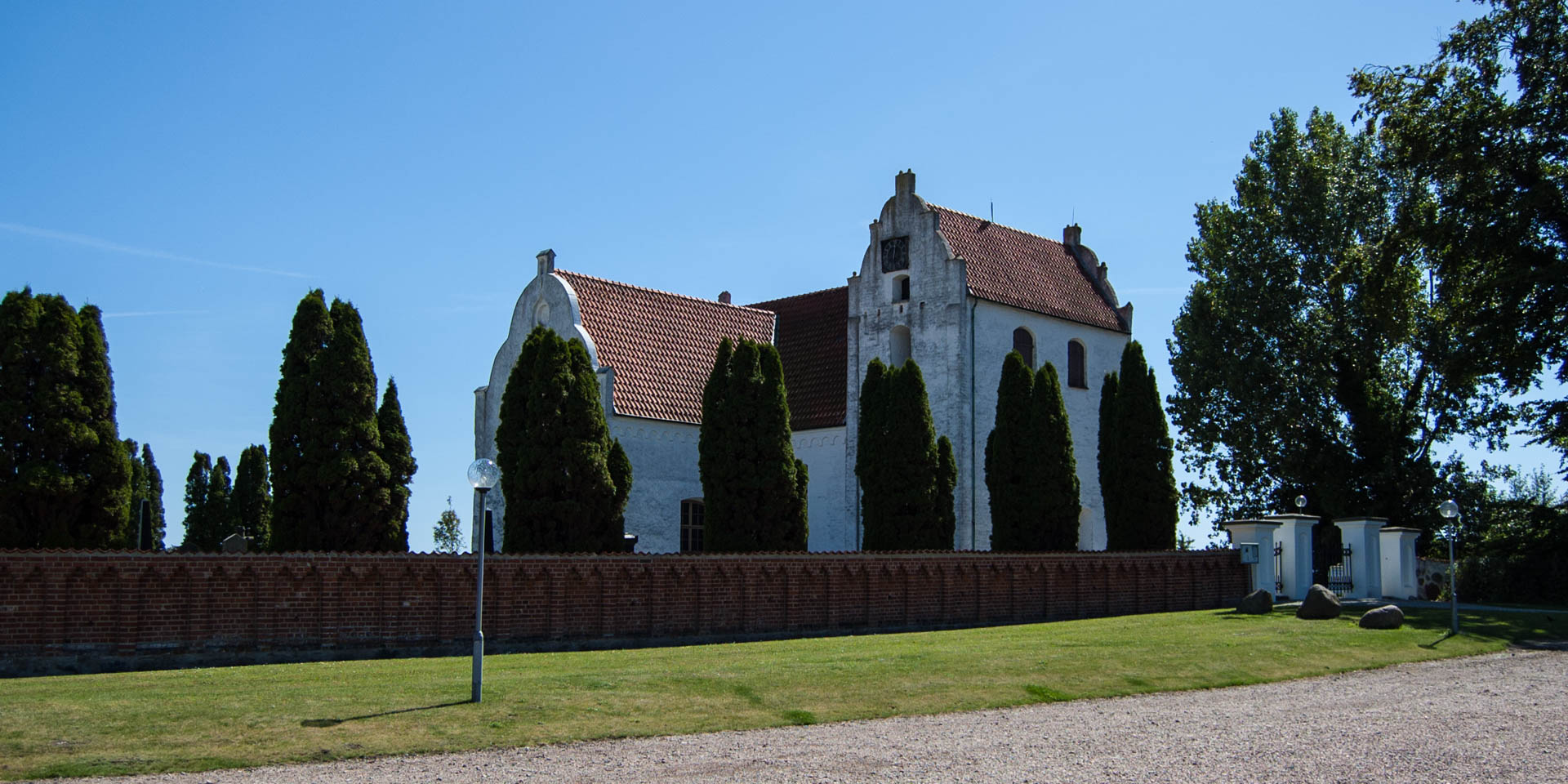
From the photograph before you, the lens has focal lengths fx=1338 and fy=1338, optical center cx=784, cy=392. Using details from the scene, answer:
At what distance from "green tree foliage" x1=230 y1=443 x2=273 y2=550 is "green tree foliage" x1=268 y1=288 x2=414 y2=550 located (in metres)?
33.1

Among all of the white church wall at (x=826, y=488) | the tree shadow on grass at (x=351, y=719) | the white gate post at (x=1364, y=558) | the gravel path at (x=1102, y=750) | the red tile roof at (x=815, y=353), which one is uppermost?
the red tile roof at (x=815, y=353)

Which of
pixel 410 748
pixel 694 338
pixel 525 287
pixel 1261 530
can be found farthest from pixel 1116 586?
pixel 410 748

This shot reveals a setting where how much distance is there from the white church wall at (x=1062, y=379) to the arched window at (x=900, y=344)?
2.42 m

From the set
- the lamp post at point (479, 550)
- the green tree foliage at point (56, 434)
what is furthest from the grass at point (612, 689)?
the green tree foliage at point (56, 434)

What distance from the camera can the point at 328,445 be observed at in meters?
23.2

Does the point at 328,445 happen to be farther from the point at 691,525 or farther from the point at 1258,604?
the point at 1258,604

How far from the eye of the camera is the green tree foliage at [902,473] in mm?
29844

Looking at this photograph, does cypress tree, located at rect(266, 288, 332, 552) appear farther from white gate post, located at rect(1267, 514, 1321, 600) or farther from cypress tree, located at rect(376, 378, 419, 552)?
white gate post, located at rect(1267, 514, 1321, 600)

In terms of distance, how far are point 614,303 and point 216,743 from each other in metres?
26.3

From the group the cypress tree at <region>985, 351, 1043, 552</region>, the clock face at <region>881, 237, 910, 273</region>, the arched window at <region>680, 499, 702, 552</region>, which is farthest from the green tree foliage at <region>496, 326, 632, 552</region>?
the clock face at <region>881, 237, 910, 273</region>

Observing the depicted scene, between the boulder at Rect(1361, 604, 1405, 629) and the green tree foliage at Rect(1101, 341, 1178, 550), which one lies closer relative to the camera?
the boulder at Rect(1361, 604, 1405, 629)

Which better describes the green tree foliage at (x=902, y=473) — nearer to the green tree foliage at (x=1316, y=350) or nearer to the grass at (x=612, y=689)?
the grass at (x=612, y=689)

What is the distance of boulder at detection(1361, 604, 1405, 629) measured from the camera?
23.6 m

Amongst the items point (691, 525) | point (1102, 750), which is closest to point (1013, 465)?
point (691, 525)
